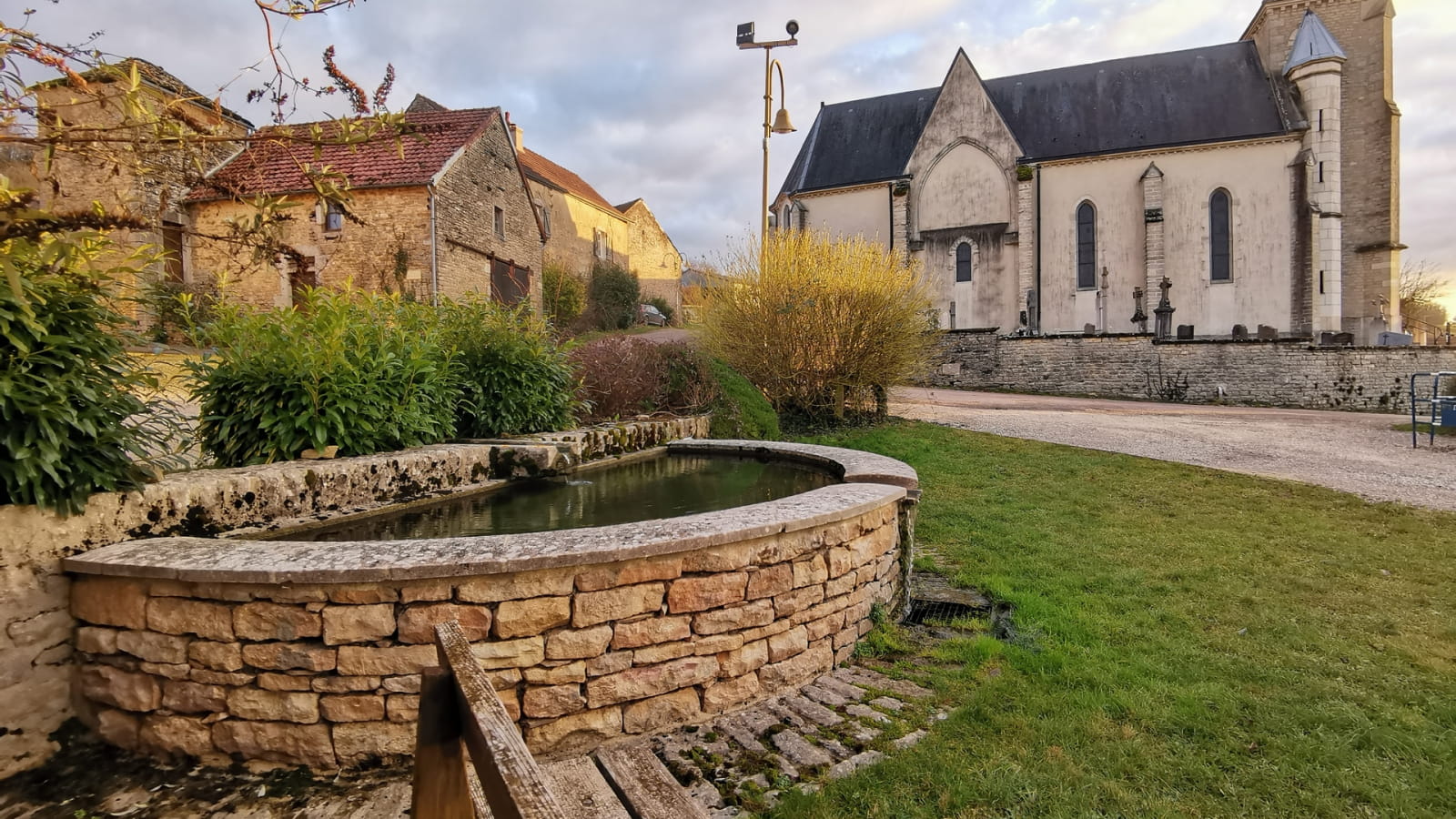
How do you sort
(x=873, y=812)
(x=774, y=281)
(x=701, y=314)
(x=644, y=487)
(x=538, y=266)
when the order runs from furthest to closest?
1. (x=538, y=266)
2. (x=701, y=314)
3. (x=774, y=281)
4. (x=644, y=487)
5. (x=873, y=812)

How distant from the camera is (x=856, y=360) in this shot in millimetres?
10914

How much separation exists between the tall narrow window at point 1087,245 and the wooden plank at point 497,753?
28.2m

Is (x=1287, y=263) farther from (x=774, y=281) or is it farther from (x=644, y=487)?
(x=644, y=487)

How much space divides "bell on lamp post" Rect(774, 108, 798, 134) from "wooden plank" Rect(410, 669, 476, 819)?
13.1 m

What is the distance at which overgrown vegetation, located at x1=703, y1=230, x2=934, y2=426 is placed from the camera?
10.7 m

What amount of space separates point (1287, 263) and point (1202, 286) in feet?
8.57

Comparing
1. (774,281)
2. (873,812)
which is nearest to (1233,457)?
(774,281)

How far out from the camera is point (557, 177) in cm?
3155

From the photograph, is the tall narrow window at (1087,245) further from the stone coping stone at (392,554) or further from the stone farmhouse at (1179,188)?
the stone coping stone at (392,554)

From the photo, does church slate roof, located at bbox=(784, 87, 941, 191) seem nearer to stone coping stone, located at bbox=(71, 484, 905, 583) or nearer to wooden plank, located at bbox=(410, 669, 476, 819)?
stone coping stone, located at bbox=(71, 484, 905, 583)

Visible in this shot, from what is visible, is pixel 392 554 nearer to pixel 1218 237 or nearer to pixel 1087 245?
pixel 1087 245

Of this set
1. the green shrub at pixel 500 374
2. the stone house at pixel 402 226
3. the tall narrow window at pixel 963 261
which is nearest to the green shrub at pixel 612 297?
the stone house at pixel 402 226

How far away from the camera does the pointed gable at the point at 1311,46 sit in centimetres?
2288

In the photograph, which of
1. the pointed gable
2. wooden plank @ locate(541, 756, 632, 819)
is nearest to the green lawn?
wooden plank @ locate(541, 756, 632, 819)
